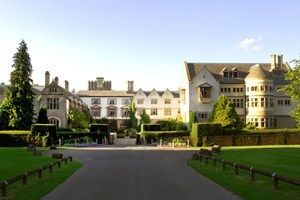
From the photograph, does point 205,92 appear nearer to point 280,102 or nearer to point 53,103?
point 280,102

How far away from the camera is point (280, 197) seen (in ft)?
42.9

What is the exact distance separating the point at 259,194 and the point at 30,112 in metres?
47.3

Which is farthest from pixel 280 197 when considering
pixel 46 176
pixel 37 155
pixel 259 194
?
pixel 37 155

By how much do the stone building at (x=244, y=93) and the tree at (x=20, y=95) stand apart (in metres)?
25.6

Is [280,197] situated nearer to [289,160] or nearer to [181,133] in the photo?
[289,160]

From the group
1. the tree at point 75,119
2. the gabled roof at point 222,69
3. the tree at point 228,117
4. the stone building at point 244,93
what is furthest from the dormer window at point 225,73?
the tree at point 75,119

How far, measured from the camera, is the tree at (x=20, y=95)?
54875 millimetres

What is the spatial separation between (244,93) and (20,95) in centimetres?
3589

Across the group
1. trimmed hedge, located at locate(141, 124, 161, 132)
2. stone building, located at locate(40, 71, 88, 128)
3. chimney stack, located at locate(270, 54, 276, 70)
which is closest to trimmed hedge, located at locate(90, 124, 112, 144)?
trimmed hedge, located at locate(141, 124, 161, 132)

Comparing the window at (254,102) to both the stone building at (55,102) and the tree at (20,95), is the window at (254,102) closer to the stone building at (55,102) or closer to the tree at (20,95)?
the stone building at (55,102)

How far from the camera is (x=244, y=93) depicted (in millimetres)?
64500

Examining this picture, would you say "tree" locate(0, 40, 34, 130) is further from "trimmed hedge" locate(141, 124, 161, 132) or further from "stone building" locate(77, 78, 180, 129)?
"stone building" locate(77, 78, 180, 129)

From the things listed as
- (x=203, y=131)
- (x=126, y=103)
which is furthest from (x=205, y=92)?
(x=126, y=103)

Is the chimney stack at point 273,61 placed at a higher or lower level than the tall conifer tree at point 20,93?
higher
